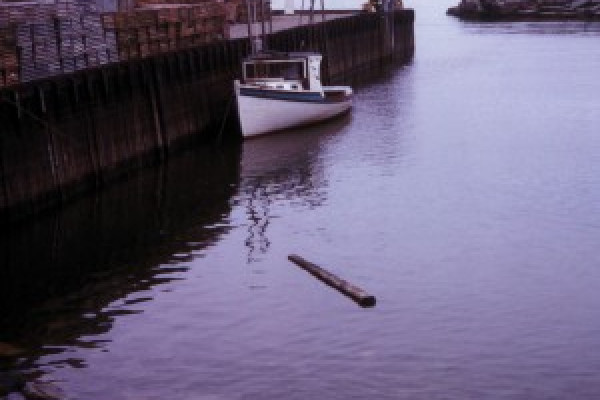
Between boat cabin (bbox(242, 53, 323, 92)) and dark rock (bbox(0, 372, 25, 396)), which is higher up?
boat cabin (bbox(242, 53, 323, 92))

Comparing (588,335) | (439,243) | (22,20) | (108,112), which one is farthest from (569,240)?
(22,20)

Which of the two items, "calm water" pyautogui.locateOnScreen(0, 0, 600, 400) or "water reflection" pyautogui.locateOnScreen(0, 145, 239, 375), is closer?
"calm water" pyautogui.locateOnScreen(0, 0, 600, 400)

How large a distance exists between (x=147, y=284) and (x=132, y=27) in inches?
631

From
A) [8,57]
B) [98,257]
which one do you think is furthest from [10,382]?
[8,57]

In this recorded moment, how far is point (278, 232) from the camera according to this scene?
2950 centimetres

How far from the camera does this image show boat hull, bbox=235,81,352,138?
42.3 meters

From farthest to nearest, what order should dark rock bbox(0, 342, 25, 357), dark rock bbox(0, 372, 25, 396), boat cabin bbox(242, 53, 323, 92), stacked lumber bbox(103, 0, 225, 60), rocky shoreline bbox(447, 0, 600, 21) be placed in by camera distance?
rocky shoreline bbox(447, 0, 600, 21) → boat cabin bbox(242, 53, 323, 92) → stacked lumber bbox(103, 0, 225, 60) → dark rock bbox(0, 342, 25, 357) → dark rock bbox(0, 372, 25, 396)

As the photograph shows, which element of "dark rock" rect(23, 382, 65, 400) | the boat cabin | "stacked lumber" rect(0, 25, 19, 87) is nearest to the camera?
"dark rock" rect(23, 382, 65, 400)

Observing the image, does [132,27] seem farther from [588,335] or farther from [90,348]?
[588,335]

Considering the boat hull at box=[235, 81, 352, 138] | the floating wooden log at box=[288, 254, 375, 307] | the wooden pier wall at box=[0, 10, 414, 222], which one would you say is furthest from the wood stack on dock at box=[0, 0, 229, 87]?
the floating wooden log at box=[288, 254, 375, 307]

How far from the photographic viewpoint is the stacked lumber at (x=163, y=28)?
Result: 37.8m

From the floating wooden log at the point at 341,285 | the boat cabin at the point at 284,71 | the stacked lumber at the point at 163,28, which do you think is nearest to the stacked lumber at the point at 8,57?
the stacked lumber at the point at 163,28

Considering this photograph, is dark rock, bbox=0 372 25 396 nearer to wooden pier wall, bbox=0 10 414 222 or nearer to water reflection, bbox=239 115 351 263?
water reflection, bbox=239 115 351 263

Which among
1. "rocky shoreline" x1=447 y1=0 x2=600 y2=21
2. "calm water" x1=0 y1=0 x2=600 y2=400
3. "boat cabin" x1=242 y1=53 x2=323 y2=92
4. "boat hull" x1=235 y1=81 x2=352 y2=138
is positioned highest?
"rocky shoreline" x1=447 y1=0 x2=600 y2=21
